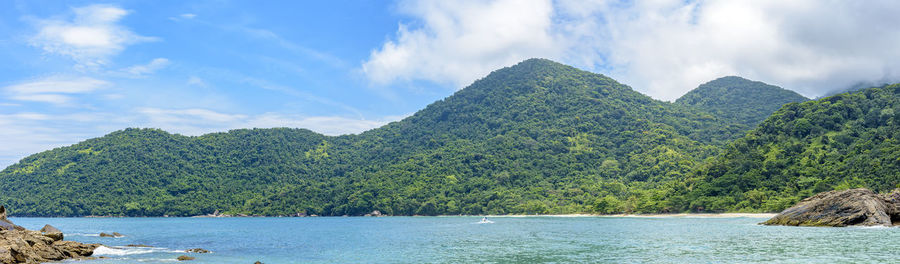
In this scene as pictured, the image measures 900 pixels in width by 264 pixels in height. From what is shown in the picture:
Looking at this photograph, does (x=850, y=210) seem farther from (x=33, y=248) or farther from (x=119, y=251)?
(x=33, y=248)

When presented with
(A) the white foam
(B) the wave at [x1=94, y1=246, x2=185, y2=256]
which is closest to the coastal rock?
(A) the white foam

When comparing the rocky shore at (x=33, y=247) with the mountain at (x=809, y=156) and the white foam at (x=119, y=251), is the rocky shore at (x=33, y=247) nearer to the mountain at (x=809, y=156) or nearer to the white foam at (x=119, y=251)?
the white foam at (x=119, y=251)

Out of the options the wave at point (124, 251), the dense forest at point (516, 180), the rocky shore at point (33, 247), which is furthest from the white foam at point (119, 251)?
the dense forest at point (516, 180)

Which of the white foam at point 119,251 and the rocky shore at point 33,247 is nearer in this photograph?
the rocky shore at point 33,247

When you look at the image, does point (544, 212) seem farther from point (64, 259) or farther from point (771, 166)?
point (64, 259)

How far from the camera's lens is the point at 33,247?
4169 cm

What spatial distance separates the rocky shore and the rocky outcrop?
2978 inches

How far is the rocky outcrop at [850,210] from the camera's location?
66.8m

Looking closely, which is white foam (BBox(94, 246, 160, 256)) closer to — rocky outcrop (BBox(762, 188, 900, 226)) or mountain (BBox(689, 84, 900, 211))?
rocky outcrop (BBox(762, 188, 900, 226))

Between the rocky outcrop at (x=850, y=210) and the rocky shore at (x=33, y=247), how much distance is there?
248 ft

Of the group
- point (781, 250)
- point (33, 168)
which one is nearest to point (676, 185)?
point (781, 250)

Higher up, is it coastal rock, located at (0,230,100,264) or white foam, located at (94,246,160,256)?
coastal rock, located at (0,230,100,264)

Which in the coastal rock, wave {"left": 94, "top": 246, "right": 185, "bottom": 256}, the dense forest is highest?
the dense forest

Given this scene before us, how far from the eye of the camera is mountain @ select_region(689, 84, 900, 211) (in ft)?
306
